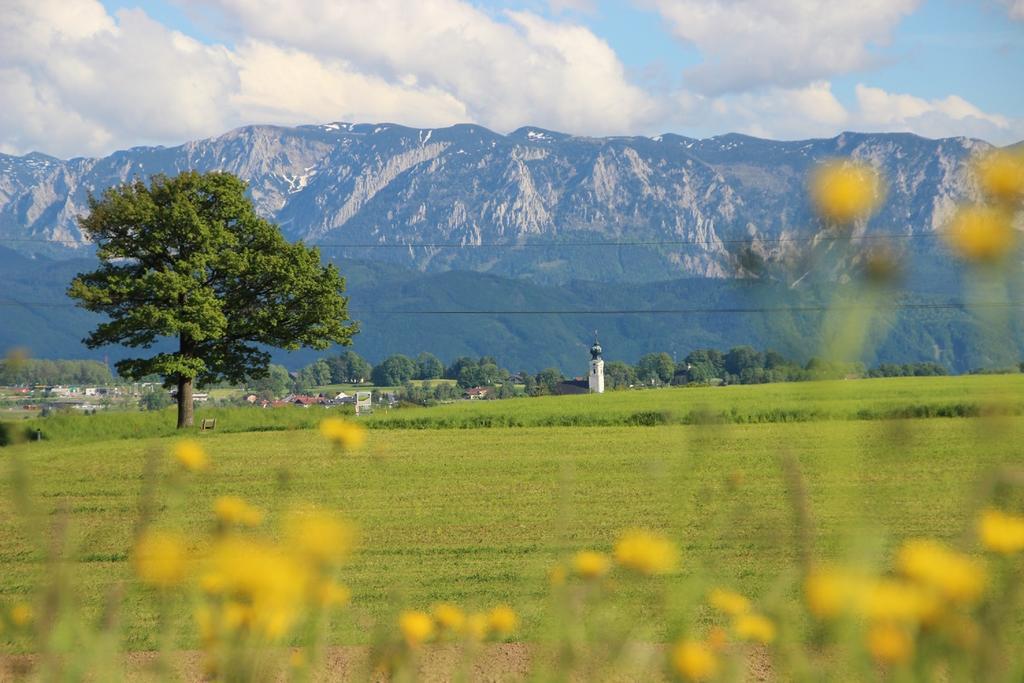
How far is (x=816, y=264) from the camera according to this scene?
1.59 m

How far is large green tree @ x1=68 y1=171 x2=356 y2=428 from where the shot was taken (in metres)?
28.8

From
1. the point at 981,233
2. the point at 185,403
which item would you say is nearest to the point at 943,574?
the point at 981,233

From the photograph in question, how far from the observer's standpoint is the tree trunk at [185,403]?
30.3m

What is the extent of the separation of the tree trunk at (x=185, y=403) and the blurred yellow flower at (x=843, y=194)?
99.7 feet

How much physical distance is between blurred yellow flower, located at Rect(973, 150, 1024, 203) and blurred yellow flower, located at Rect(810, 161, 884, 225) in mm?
131

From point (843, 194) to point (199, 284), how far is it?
2997 centimetres

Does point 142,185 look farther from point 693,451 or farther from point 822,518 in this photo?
→ point 693,451

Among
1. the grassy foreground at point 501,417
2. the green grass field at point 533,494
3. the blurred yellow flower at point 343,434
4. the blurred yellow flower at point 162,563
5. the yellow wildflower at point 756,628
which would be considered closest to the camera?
the blurred yellow flower at point 162,563

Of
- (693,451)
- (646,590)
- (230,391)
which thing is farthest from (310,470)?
(230,391)

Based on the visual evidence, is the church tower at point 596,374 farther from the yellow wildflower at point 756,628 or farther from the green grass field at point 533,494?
the yellow wildflower at point 756,628

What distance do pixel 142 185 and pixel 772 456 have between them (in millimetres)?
20106

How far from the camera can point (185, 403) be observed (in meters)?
30.4

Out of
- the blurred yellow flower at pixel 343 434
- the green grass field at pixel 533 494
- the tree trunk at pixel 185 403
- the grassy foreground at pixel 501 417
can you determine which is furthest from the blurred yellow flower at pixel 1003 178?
the tree trunk at pixel 185 403

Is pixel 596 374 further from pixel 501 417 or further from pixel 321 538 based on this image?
pixel 321 538
